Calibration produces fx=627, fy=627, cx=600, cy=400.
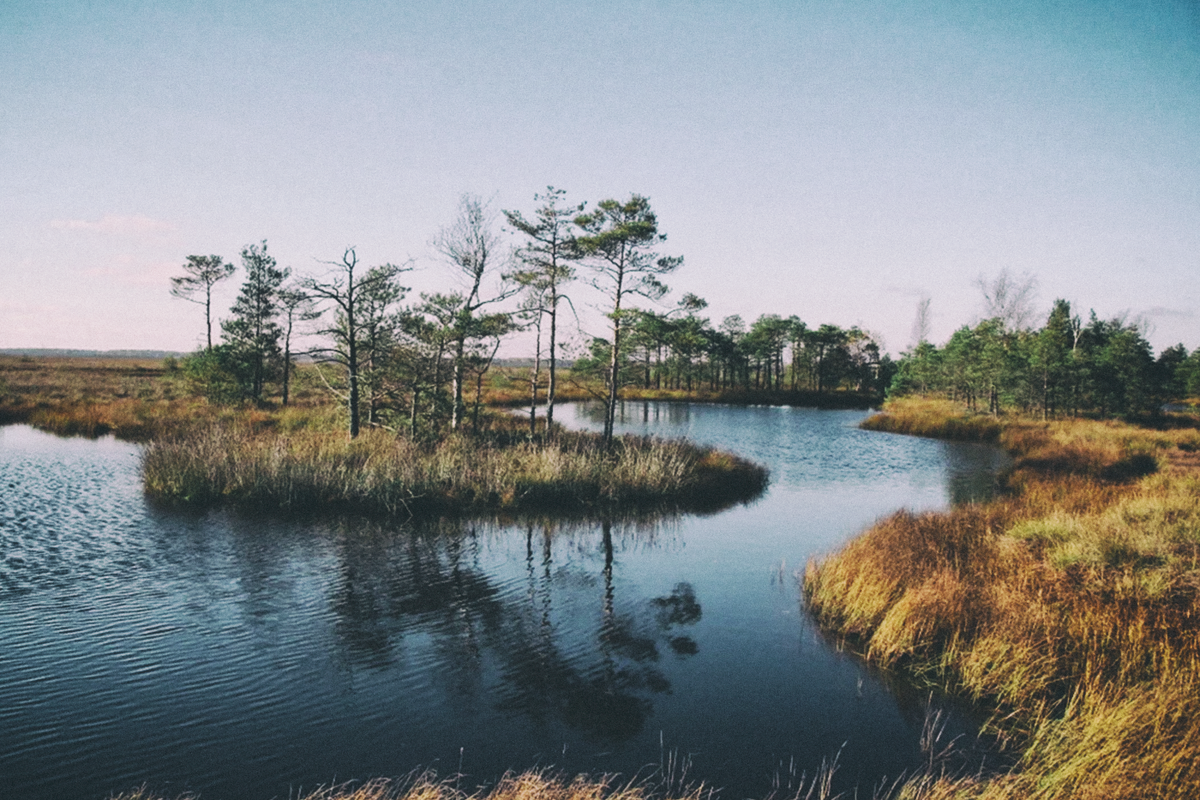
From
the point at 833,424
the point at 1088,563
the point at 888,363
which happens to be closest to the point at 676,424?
the point at 833,424

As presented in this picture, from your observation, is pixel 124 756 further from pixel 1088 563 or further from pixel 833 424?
pixel 833 424

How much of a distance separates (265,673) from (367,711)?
1725 millimetres

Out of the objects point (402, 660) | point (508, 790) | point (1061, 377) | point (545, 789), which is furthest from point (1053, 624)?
point (1061, 377)

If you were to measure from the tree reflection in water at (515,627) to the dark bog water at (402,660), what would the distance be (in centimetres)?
5

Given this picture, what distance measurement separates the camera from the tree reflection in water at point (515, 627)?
766cm

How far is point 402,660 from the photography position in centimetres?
841

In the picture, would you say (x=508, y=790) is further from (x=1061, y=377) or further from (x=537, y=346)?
(x=1061, y=377)

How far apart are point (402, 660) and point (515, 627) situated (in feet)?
6.25

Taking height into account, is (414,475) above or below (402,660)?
above

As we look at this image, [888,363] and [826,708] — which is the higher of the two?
[888,363]

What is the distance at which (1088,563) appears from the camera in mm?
10750

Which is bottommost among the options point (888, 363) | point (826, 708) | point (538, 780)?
point (826, 708)

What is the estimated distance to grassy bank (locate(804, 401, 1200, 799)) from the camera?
564 cm

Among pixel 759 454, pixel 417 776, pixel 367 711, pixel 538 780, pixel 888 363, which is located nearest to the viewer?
pixel 538 780
